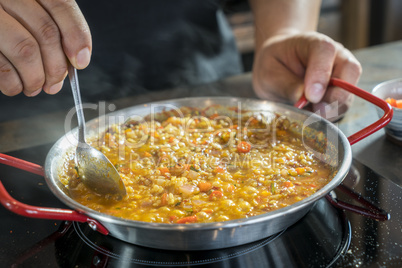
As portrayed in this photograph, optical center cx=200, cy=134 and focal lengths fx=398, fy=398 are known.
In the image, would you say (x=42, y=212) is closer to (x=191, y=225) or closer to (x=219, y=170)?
(x=191, y=225)

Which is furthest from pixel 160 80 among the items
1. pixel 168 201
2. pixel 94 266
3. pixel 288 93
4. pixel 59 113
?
pixel 94 266

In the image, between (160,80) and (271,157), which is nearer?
(271,157)

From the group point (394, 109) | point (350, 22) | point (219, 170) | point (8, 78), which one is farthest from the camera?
point (350, 22)

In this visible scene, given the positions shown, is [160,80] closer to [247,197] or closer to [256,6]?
[256,6]

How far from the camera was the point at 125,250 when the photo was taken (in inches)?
50.6

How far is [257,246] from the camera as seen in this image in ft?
4.15

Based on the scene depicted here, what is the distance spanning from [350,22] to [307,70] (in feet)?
14.5

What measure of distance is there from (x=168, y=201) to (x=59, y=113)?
4.45ft

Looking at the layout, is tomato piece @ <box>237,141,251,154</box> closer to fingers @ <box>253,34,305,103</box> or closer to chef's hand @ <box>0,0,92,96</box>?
fingers @ <box>253,34,305,103</box>

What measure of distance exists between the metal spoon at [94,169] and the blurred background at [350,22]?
3.82 meters

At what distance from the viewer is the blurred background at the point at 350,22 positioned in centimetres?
509

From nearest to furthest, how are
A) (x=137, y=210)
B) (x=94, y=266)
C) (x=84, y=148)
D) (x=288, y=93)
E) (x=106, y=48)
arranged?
(x=94, y=266) < (x=137, y=210) < (x=84, y=148) < (x=288, y=93) < (x=106, y=48)

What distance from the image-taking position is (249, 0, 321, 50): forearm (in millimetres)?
2682

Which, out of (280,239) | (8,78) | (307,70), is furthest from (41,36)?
(307,70)
